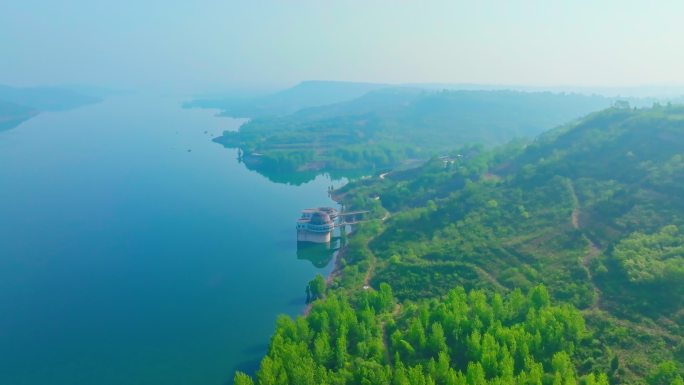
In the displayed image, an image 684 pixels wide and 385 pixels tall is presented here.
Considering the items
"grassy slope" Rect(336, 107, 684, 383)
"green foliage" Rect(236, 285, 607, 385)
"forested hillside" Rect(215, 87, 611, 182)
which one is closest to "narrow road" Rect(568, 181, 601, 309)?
"grassy slope" Rect(336, 107, 684, 383)

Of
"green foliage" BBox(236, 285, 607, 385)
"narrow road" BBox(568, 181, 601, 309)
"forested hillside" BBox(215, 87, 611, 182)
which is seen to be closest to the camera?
"green foliage" BBox(236, 285, 607, 385)

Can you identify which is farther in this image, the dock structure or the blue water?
the dock structure

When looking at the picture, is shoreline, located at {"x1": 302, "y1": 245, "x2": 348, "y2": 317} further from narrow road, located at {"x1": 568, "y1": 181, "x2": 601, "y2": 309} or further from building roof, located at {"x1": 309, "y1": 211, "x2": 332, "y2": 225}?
narrow road, located at {"x1": 568, "y1": 181, "x2": 601, "y2": 309}

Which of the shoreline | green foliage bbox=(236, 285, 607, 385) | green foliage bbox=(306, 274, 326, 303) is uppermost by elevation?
green foliage bbox=(236, 285, 607, 385)

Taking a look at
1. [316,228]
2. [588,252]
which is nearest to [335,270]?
[316,228]

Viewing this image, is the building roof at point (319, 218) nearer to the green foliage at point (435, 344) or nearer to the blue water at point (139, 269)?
the blue water at point (139, 269)

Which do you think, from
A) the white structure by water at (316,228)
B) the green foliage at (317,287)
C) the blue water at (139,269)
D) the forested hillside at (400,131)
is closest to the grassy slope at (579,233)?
the green foliage at (317,287)

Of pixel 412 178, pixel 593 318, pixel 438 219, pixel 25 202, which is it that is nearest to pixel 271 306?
pixel 438 219

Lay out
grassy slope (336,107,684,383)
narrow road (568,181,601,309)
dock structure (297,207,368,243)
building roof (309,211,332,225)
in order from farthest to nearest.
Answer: building roof (309,211,332,225)
dock structure (297,207,368,243)
narrow road (568,181,601,309)
grassy slope (336,107,684,383)
